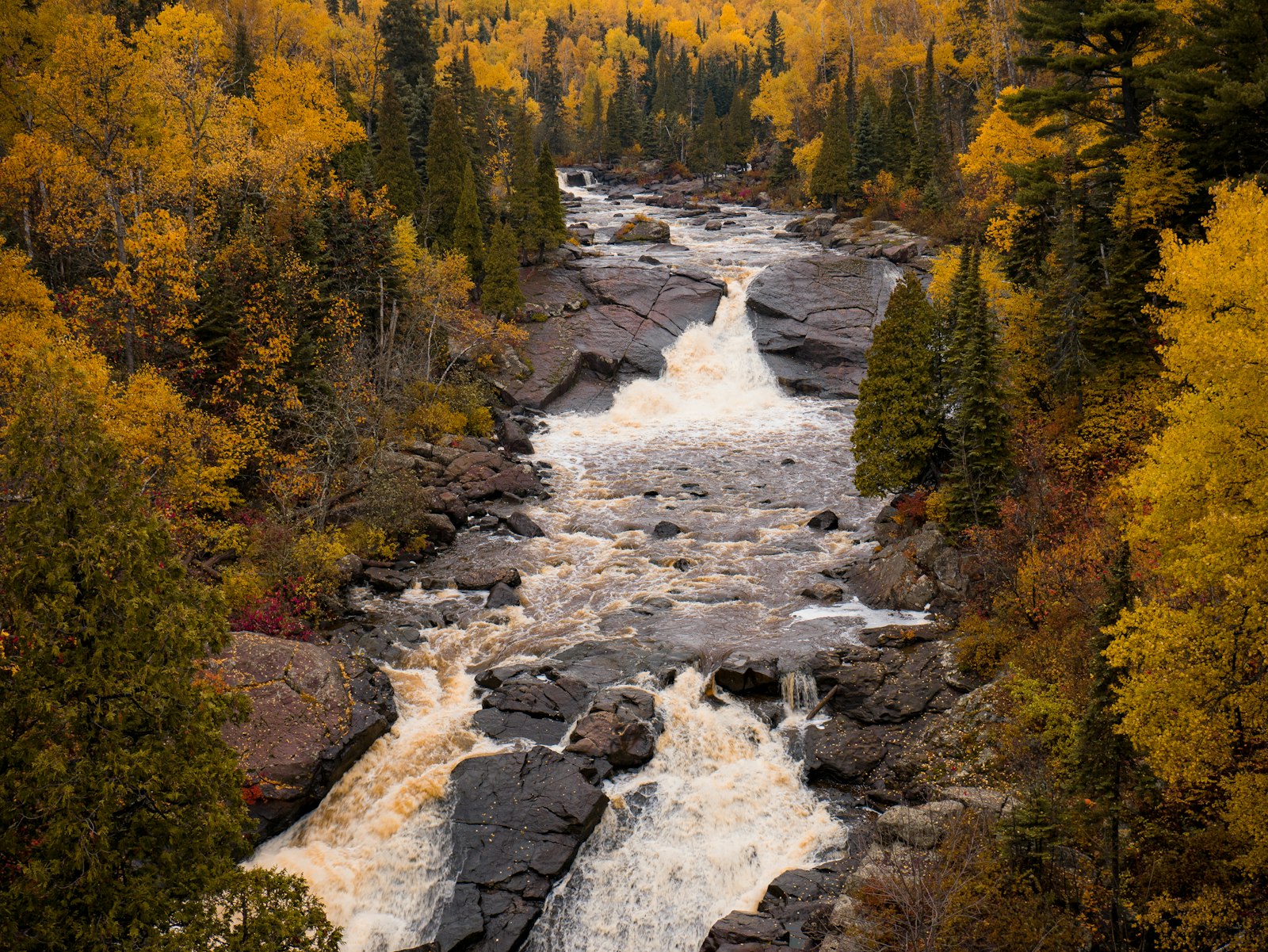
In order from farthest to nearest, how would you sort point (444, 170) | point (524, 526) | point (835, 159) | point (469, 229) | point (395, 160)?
1. point (835, 159)
2. point (444, 170)
3. point (395, 160)
4. point (469, 229)
5. point (524, 526)

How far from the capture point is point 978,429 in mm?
24719

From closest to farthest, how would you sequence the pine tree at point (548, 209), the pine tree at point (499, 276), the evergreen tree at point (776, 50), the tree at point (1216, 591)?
the tree at point (1216, 591) < the pine tree at point (499, 276) < the pine tree at point (548, 209) < the evergreen tree at point (776, 50)

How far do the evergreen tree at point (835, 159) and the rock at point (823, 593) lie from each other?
54.2 m

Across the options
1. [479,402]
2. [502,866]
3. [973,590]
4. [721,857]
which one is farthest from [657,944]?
[479,402]

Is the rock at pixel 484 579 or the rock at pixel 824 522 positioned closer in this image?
the rock at pixel 484 579

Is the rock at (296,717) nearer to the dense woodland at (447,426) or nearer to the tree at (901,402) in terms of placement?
the dense woodland at (447,426)

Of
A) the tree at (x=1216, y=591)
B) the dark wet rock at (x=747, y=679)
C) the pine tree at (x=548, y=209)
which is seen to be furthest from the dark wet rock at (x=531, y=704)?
the pine tree at (x=548, y=209)

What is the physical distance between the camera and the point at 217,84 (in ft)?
102

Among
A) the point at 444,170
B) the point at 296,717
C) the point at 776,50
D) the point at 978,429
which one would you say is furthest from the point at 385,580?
the point at 776,50

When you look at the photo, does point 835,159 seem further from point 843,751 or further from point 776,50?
point 843,751

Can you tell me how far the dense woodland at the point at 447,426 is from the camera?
10242mm

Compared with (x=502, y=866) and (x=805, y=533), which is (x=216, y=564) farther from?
(x=805, y=533)

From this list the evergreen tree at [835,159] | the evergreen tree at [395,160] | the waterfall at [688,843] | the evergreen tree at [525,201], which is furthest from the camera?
the evergreen tree at [835,159]

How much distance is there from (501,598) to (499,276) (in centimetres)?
2724
